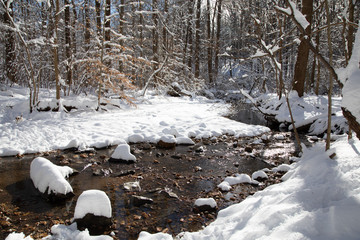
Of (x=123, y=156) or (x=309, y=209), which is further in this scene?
(x=123, y=156)

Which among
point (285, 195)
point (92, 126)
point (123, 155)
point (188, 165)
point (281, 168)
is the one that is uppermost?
point (285, 195)

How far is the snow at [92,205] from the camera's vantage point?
3.37 meters

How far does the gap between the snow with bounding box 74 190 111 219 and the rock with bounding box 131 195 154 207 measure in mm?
633

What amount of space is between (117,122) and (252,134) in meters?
4.83

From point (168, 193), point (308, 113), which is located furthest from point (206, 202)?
point (308, 113)

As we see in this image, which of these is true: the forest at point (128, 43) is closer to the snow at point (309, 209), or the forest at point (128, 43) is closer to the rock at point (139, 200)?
the snow at point (309, 209)

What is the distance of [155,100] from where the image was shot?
13836mm

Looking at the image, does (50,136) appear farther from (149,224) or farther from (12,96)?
(12,96)

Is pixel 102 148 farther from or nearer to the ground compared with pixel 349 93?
nearer to the ground

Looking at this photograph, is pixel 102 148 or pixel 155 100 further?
pixel 155 100

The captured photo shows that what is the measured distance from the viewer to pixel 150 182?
16.0 feet

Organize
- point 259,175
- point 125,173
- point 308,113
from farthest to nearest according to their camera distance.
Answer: point 308,113 < point 125,173 < point 259,175

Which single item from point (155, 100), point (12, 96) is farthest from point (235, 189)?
point (12, 96)

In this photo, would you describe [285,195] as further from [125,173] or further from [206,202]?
[125,173]
